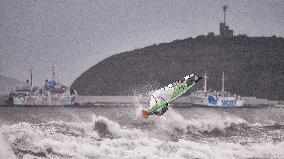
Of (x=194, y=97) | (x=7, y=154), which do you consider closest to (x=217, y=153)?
(x=7, y=154)

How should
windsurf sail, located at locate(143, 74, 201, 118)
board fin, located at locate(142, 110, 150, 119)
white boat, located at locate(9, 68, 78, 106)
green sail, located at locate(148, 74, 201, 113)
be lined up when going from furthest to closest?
1. white boat, located at locate(9, 68, 78, 106)
2. green sail, located at locate(148, 74, 201, 113)
3. windsurf sail, located at locate(143, 74, 201, 118)
4. board fin, located at locate(142, 110, 150, 119)

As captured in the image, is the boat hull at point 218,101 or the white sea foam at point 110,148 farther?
the boat hull at point 218,101

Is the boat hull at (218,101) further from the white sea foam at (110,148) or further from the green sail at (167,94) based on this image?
the white sea foam at (110,148)

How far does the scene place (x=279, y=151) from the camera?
2641cm

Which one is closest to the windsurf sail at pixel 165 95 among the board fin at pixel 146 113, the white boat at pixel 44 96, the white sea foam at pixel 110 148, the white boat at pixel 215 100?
the board fin at pixel 146 113

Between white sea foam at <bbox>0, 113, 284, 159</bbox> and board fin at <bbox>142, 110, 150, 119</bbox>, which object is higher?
board fin at <bbox>142, 110, 150, 119</bbox>

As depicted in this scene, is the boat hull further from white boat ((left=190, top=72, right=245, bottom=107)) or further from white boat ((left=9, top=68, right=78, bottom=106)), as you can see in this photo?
white boat ((left=9, top=68, right=78, bottom=106))

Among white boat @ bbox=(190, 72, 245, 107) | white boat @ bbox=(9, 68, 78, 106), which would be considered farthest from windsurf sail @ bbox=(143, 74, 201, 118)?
white boat @ bbox=(190, 72, 245, 107)

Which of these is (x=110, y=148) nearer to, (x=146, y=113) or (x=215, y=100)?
(x=146, y=113)

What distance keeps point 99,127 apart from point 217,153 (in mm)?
13068

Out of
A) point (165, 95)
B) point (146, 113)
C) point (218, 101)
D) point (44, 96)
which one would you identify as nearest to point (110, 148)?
point (146, 113)

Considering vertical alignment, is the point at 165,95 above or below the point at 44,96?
above

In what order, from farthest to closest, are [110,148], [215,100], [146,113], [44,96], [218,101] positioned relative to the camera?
[218,101] < [215,100] < [44,96] < [146,113] < [110,148]

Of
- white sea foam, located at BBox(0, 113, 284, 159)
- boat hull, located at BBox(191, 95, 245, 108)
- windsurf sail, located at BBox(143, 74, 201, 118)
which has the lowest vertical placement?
boat hull, located at BBox(191, 95, 245, 108)
